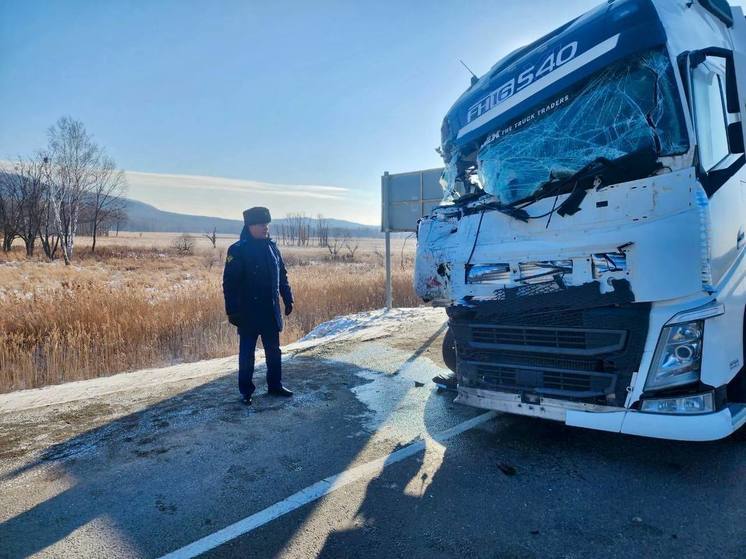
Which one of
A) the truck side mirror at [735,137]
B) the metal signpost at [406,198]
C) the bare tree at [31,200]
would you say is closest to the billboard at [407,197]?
the metal signpost at [406,198]

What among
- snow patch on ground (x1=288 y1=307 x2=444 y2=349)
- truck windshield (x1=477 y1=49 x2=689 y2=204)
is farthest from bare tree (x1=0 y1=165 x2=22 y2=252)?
truck windshield (x1=477 y1=49 x2=689 y2=204)

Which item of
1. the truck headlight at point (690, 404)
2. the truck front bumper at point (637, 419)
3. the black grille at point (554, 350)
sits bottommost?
the truck front bumper at point (637, 419)

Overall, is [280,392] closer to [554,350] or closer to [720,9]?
[554,350]

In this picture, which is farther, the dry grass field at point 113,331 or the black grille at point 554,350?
the dry grass field at point 113,331

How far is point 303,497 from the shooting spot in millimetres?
3023

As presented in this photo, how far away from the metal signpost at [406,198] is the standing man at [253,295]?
213 inches

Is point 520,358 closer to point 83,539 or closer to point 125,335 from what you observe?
point 83,539

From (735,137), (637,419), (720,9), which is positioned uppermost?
(720,9)

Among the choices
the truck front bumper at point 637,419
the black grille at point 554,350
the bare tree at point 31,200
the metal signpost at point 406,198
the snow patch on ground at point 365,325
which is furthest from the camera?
the bare tree at point 31,200

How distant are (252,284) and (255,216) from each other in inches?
28.5

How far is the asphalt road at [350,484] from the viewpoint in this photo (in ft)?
8.41

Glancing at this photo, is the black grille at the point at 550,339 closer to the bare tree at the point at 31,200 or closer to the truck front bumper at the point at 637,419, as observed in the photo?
the truck front bumper at the point at 637,419

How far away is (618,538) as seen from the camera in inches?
102

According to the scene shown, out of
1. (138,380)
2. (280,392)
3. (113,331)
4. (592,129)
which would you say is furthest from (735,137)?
(113,331)
